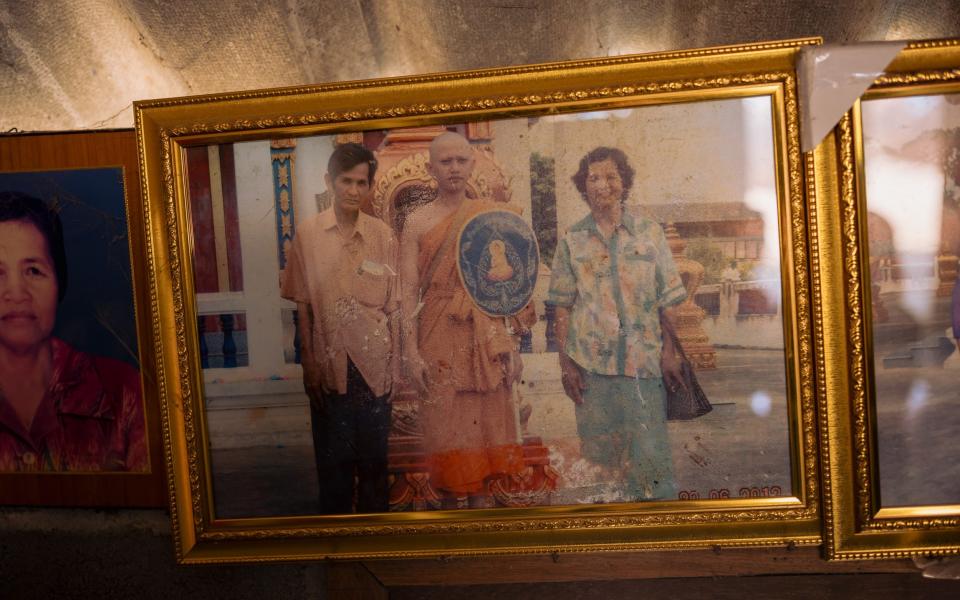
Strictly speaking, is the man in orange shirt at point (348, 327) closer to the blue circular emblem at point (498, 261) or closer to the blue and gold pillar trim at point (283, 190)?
the blue and gold pillar trim at point (283, 190)

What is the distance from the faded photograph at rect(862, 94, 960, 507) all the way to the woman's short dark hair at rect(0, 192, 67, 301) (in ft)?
8.78

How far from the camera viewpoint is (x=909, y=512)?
194 centimetres

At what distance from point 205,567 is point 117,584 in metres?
0.34

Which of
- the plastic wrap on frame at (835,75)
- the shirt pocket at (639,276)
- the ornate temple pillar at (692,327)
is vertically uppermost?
the plastic wrap on frame at (835,75)

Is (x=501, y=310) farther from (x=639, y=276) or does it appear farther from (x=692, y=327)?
(x=692, y=327)

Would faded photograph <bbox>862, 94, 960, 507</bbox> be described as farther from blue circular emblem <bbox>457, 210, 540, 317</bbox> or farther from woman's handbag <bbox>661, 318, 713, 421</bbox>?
blue circular emblem <bbox>457, 210, 540, 317</bbox>

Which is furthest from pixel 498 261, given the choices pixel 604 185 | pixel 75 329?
pixel 75 329

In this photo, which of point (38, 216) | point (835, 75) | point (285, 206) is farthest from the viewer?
point (38, 216)

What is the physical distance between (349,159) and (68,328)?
1.18m

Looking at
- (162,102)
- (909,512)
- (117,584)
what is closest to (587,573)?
(909,512)

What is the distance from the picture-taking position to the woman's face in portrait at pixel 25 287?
2.13 metres

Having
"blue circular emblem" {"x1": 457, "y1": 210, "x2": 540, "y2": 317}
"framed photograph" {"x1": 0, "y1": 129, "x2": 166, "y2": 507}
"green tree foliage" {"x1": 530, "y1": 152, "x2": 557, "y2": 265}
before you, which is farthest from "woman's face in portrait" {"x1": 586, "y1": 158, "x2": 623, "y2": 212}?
"framed photograph" {"x1": 0, "y1": 129, "x2": 166, "y2": 507}

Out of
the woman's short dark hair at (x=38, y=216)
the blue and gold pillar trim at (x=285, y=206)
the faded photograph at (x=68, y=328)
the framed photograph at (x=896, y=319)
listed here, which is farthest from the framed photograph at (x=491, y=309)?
the woman's short dark hair at (x=38, y=216)

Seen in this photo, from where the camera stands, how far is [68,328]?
85.0 inches
